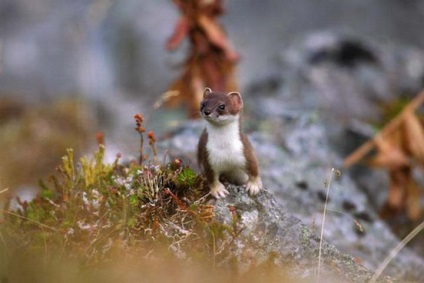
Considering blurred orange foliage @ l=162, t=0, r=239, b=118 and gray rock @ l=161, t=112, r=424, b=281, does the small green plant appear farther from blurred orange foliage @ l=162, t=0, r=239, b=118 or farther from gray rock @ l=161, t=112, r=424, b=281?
blurred orange foliage @ l=162, t=0, r=239, b=118

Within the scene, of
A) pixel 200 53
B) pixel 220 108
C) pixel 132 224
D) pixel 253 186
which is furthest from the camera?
pixel 200 53

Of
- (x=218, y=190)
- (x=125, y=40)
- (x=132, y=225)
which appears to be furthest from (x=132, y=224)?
(x=125, y=40)

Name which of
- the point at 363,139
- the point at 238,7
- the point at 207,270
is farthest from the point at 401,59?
the point at 207,270

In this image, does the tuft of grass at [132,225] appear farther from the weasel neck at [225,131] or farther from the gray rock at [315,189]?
the gray rock at [315,189]

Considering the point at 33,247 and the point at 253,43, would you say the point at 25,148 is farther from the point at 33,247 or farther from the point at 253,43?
the point at 33,247

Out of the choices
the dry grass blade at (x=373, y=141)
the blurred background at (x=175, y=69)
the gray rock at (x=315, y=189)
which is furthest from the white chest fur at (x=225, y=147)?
the dry grass blade at (x=373, y=141)

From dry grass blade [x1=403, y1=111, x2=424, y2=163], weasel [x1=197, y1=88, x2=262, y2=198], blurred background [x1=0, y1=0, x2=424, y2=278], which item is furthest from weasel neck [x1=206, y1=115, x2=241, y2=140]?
dry grass blade [x1=403, y1=111, x2=424, y2=163]

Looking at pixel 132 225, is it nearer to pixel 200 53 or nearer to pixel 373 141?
pixel 373 141
